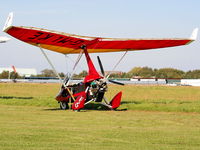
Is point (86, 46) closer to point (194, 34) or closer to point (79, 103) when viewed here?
point (79, 103)

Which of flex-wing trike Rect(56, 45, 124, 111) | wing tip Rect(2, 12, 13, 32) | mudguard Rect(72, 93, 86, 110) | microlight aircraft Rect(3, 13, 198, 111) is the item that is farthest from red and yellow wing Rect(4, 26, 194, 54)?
mudguard Rect(72, 93, 86, 110)

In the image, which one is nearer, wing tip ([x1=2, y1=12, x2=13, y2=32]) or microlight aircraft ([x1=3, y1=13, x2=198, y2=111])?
wing tip ([x1=2, y1=12, x2=13, y2=32])

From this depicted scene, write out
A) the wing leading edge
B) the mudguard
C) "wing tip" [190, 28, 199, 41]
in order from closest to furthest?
the wing leading edge, the mudguard, "wing tip" [190, 28, 199, 41]

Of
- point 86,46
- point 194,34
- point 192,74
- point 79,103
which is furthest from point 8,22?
point 192,74

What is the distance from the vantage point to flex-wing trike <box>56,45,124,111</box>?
64.4 feet

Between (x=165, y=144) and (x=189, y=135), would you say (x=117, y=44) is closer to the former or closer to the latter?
(x=189, y=135)

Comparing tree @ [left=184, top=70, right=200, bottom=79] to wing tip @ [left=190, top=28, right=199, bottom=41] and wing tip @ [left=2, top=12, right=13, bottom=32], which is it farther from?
wing tip @ [left=2, top=12, right=13, bottom=32]

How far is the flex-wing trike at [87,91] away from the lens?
19.6 meters

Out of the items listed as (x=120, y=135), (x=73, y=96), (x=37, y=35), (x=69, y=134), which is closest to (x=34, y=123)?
(x=69, y=134)

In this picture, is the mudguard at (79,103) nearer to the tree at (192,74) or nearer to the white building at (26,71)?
the tree at (192,74)

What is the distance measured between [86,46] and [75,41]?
3.48ft

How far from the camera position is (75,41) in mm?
20328

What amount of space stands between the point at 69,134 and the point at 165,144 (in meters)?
2.60

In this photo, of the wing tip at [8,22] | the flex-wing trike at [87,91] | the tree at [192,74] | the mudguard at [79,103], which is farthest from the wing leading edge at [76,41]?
the tree at [192,74]
